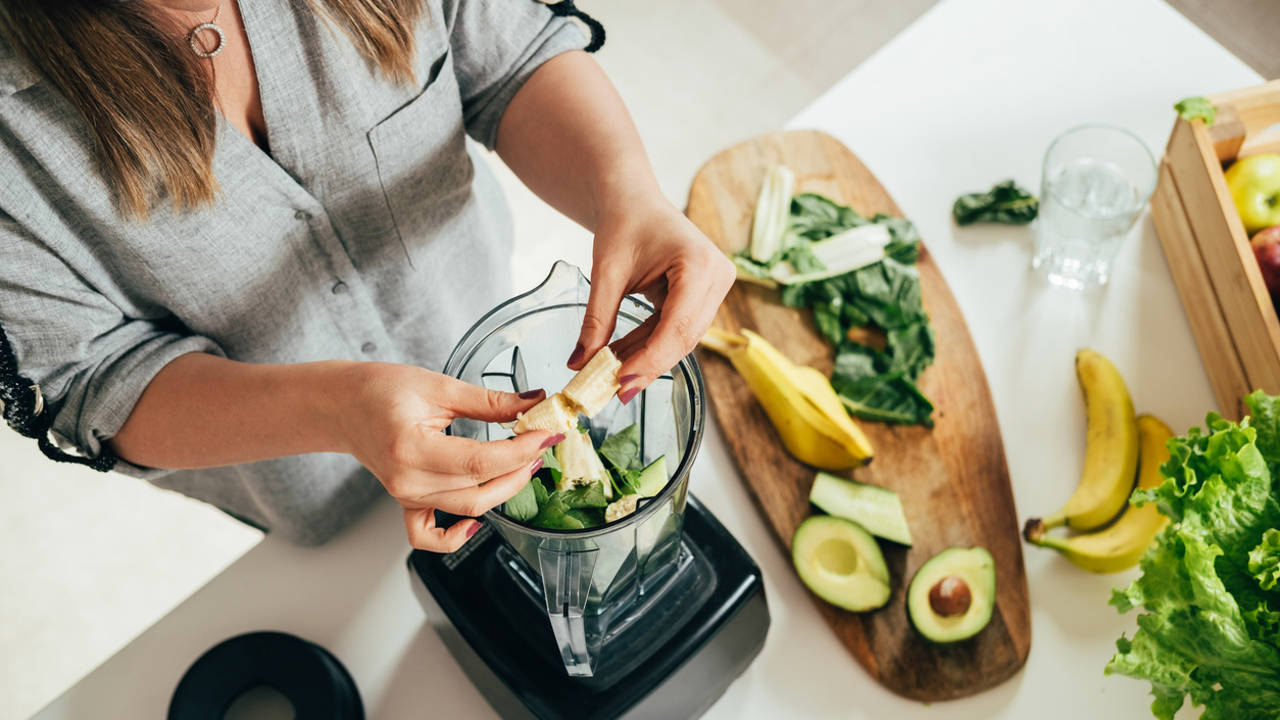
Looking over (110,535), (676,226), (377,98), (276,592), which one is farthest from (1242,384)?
(110,535)

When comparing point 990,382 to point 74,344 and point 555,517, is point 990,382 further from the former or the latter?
point 74,344

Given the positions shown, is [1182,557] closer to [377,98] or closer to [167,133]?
[377,98]

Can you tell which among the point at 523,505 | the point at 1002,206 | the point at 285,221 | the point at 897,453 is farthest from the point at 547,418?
the point at 1002,206

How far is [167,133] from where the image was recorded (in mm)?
807

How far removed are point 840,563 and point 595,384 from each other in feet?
1.79

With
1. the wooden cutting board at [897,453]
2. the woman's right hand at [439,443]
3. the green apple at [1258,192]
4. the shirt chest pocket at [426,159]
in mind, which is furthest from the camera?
the green apple at [1258,192]

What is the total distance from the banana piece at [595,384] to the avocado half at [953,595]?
553mm

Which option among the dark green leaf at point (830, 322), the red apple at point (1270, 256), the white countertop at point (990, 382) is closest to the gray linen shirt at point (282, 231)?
the white countertop at point (990, 382)

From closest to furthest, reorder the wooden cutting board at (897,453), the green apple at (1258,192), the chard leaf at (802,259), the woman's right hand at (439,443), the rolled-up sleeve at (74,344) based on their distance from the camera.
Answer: the woman's right hand at (439,443), the rolled-up sleeve at (74,344), the wooden cutting board at (897,453), the green apple at (1258,192), the chard leaf at (802,259)

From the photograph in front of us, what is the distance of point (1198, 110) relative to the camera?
1.21 meters

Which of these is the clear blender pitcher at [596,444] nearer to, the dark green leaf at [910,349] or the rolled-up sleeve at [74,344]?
the rolled-up sleeve at [74,344]

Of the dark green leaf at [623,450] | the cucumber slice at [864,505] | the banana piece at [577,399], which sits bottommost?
the cucumber slice at [864,505]

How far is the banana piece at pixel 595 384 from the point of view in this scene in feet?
2.34

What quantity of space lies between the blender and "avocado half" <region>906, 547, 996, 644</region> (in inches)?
8.2
